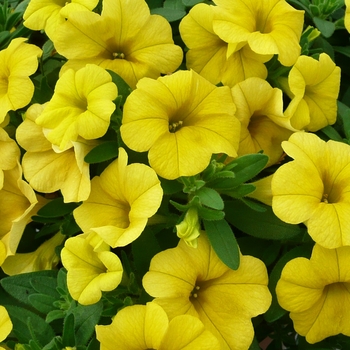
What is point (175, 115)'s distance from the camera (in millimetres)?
967

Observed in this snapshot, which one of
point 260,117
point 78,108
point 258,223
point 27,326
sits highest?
point 78,108

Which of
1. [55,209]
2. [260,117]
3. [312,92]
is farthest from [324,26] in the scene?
[55,209]

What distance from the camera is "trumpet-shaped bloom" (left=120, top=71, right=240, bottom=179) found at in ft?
2.85

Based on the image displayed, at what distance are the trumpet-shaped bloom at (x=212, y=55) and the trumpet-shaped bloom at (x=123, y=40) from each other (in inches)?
1.8

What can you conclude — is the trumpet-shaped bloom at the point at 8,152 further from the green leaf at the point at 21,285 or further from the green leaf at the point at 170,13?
the green leaf at the point at 170,13

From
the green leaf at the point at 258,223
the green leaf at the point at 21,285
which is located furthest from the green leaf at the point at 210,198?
the green leaf at the point at 21,285

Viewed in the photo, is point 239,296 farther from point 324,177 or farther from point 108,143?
point 108,143

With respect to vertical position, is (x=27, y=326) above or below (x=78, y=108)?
below

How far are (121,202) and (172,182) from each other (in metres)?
0.10

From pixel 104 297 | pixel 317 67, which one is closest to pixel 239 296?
pixel 104 297

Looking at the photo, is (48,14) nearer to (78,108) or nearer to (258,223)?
(78,108)

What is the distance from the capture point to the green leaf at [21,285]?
100cm

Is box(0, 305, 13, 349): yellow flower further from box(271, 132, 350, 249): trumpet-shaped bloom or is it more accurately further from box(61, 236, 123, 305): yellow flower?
box(271, 132, 350, 249): trumpet-shaped bloom

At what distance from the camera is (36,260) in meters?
1.09
